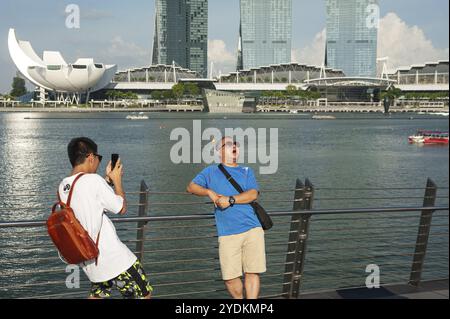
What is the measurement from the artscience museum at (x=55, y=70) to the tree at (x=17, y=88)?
11920 mm

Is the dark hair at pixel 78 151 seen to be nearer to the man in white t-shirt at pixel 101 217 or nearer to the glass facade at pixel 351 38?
the man in white t-shirt at pixel 101 217

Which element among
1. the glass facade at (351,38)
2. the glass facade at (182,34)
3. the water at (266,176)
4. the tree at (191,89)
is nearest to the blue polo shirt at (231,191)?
the water at (266,176)

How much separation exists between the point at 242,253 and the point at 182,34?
13582 centimetres

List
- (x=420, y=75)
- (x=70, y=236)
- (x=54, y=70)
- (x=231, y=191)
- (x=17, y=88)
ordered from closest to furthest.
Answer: (x=70, y=236)
(x=231, y=191)
(x=54, y=70)
(x=17, y=88)
(x=420, y=75)

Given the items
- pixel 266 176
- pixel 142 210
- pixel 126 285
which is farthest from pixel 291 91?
pixel 126 285

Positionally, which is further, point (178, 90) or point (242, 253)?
point (178, 90)

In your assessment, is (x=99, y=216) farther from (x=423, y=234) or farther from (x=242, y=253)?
(x=423, y=234)

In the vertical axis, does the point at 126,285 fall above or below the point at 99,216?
below

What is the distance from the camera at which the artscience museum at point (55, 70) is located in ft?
363

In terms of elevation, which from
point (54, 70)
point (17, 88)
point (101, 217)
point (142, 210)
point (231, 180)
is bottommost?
point (142, 210)

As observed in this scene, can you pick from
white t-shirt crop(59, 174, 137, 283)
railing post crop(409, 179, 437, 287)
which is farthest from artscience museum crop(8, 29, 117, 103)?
white t-shirt crop(59, 174, 137, 283)

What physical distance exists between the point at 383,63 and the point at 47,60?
7087 centimetres

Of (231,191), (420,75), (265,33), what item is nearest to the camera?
(231,191)

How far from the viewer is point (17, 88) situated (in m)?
126
